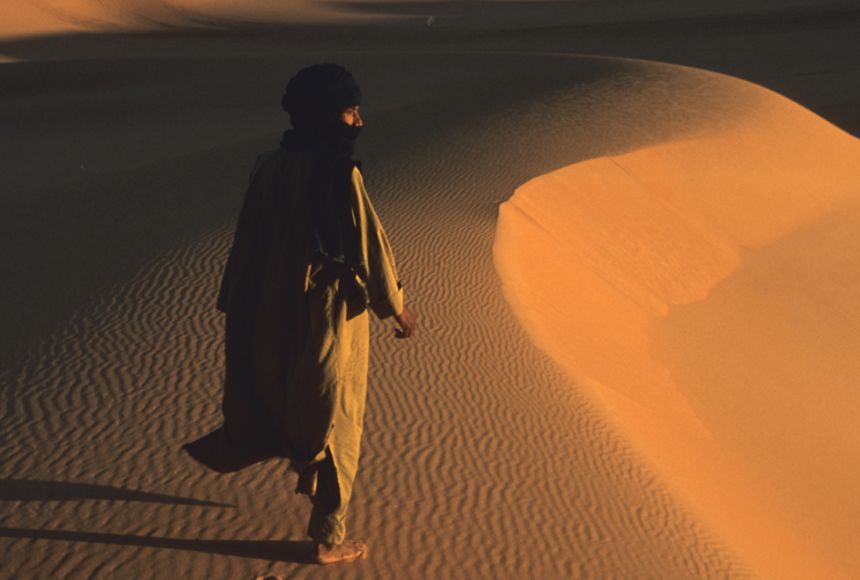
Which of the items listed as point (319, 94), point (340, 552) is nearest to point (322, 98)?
point (319, 94)

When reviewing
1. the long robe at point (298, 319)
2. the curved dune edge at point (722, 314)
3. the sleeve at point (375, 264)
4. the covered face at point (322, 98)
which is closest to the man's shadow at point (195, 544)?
the long robe at point (298, 319)

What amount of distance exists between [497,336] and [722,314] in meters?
3.93

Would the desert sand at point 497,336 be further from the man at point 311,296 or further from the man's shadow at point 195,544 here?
the man at point 311,296

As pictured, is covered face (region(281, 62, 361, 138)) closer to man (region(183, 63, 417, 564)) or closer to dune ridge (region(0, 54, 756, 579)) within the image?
man (region(183, 63, 417, 564))

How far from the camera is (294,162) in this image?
3.33 meters

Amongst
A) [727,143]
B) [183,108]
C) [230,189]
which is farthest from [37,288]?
[183,108]

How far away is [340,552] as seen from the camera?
3729mm

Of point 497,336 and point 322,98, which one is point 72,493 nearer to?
point 322,98

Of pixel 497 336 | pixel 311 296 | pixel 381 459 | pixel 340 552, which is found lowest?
pixel 497 336

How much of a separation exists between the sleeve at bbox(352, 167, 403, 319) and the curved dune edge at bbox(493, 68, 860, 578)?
2.56 m

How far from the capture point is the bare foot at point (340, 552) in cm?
368

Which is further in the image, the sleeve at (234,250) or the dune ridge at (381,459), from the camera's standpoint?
the dune ridge at (381,459)

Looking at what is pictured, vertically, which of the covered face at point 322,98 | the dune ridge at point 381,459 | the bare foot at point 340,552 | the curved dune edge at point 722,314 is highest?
the covered face at point 322,98

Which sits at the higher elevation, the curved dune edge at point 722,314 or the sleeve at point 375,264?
the sleeve at point 375,264
